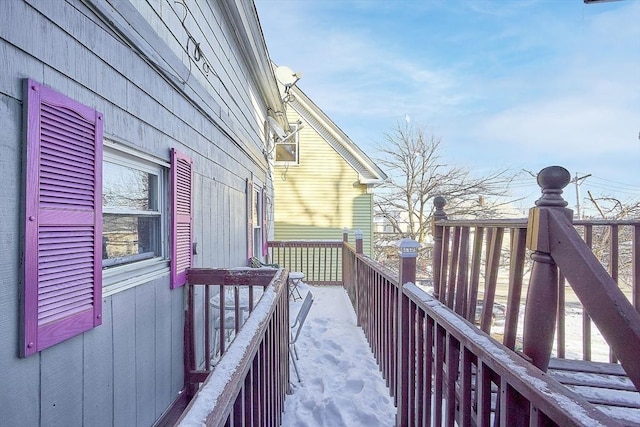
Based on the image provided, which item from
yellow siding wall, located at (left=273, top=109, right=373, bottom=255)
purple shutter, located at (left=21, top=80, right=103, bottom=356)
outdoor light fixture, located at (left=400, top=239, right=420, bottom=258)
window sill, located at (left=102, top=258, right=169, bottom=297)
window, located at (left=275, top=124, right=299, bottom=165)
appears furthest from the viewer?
window, located at (left=275, top=124, right=299, bottom=165)

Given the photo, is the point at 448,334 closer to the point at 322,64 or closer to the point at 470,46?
the point at 322,64

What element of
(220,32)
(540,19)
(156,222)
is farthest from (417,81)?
(156,222)

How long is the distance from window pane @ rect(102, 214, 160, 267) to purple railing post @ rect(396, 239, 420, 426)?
172cm

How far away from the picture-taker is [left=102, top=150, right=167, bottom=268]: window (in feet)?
6.52

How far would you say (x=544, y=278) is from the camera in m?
1.26

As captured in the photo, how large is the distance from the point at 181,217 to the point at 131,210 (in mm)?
591

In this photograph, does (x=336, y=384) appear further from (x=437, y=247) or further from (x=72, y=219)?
(x=72, y=219)

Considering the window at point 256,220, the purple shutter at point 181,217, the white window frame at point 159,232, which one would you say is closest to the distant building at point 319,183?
the window at point 256,220

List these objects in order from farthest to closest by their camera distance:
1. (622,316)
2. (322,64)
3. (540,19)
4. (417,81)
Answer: (417,81) < (322,64) < (540,19) < (622,316)

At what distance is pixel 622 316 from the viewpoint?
96 cm

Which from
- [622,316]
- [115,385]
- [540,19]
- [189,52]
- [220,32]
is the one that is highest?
[540,19]

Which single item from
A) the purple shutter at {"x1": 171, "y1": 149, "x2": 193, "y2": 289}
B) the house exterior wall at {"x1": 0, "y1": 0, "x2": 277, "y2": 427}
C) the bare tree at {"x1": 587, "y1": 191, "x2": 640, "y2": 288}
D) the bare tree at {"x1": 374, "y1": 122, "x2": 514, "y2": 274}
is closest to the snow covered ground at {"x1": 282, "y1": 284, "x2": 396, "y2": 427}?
the house exterior wall at {"x1": 0, "y1": 0, "x2": 277, "y2": 427}

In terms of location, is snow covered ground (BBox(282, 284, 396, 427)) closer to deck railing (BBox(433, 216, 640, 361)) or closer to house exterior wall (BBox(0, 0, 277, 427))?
deck railing (BBox(433, 216, 640, 361))

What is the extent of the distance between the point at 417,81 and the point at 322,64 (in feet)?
28.9
